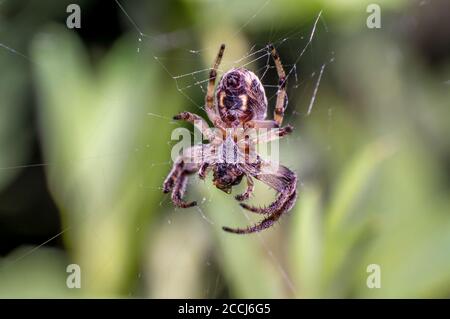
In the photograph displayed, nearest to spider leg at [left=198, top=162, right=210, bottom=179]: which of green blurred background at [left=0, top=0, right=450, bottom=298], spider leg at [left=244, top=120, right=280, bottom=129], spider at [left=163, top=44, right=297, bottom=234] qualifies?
spider at [left=163, top=44, right=297, bottom=234]

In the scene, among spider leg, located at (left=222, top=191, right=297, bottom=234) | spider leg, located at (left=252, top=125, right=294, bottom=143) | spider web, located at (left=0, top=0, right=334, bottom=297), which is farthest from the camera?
spider web, located at (left=0, top=0, right=334, bottom=297)

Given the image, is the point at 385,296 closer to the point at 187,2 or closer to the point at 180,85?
the point at 180,85

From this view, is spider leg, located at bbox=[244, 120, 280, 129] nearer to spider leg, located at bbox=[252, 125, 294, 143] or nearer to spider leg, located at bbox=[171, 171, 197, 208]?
spider leg, located at bbox=[252, 125, 294, 143]

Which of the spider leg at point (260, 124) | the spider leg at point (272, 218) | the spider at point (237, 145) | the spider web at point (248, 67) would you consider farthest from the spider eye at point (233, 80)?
the spider leg at point (272, 218)

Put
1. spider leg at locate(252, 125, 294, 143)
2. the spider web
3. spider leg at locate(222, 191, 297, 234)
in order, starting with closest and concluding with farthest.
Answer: spider leg at locate(222, 191, 297, 234) → spider leg at locate(252, 125, 294, 143) → the spider web

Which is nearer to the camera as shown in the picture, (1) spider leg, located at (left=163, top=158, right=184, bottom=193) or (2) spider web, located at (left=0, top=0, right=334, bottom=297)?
(1) spider leg, located at (left=163, top=158, right=184, bottom=193)
